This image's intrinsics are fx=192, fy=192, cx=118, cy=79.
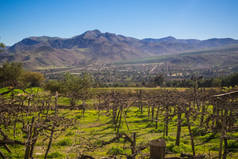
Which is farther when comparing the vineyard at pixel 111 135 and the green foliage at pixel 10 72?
the green foliage at pixel 10 72

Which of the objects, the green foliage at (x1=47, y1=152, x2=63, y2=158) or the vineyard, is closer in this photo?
the vineyard

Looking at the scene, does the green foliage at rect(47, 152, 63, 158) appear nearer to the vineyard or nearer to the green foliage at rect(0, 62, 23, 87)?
the vineyard

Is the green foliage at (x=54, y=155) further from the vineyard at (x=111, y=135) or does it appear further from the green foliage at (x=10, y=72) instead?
Result: the green foliage at (x=10, y=72)

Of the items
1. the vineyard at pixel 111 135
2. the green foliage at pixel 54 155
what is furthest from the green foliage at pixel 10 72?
the green foliage at pixel 54 155

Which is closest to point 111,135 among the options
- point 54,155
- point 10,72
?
point 54,155

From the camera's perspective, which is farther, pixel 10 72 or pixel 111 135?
pixel 10 72

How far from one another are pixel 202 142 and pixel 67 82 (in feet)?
112

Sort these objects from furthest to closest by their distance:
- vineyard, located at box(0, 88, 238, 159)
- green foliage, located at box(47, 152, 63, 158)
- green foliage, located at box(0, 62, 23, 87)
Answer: green foliage, located at box(0, 62, 23, 87) → green foliage, located at box(47, 152, 63, 158) → vineyard, located at box(0, 88, 238, 159)

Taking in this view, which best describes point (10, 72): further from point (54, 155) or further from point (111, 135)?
point (54, 155)

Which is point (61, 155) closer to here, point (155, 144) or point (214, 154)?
point (155, 144)

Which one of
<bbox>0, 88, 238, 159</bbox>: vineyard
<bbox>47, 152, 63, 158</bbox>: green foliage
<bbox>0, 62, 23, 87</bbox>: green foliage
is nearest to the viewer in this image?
<bbox>0, 88, 238, 159</bbox>: vineyard

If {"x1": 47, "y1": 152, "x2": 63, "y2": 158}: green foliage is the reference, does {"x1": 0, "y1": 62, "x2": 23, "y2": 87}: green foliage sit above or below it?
above

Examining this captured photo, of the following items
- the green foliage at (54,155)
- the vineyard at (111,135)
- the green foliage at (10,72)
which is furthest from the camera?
the green foliage at (10,72)

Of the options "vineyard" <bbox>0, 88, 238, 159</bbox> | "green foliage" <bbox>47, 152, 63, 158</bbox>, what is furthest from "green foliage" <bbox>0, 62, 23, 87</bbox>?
"green foliage" <bbox>47, 152, 63, 158</bbox>
